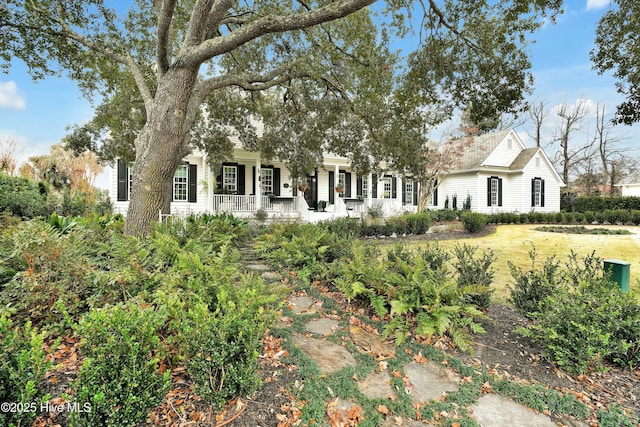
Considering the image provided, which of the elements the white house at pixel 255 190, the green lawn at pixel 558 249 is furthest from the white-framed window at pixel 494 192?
the green lawn at pixel 558 249

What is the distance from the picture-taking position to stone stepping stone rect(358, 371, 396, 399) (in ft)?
7.25

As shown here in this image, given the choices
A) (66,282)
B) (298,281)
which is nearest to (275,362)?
(66,282)

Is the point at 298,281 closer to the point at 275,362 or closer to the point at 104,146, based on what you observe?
the point at 275,362

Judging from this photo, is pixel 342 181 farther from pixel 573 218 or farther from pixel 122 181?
pixel 573 218

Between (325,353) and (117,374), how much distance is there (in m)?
1.66

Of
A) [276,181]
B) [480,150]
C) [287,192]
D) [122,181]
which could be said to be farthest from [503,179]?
[122,181]

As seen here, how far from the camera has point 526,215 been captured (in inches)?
722

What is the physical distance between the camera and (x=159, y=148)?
5113 mm

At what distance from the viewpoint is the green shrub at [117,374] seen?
1461 mm

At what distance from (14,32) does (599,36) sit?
1220 cm

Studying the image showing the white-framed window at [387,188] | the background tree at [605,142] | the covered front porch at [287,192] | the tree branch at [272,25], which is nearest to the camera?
the tree branch at [272,25]

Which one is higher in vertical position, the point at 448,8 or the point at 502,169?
the point at 448,8

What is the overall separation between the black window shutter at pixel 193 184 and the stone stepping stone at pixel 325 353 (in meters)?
12.3

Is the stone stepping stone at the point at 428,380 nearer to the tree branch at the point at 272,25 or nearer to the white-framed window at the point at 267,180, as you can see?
the tree branch at the point at 272,25
